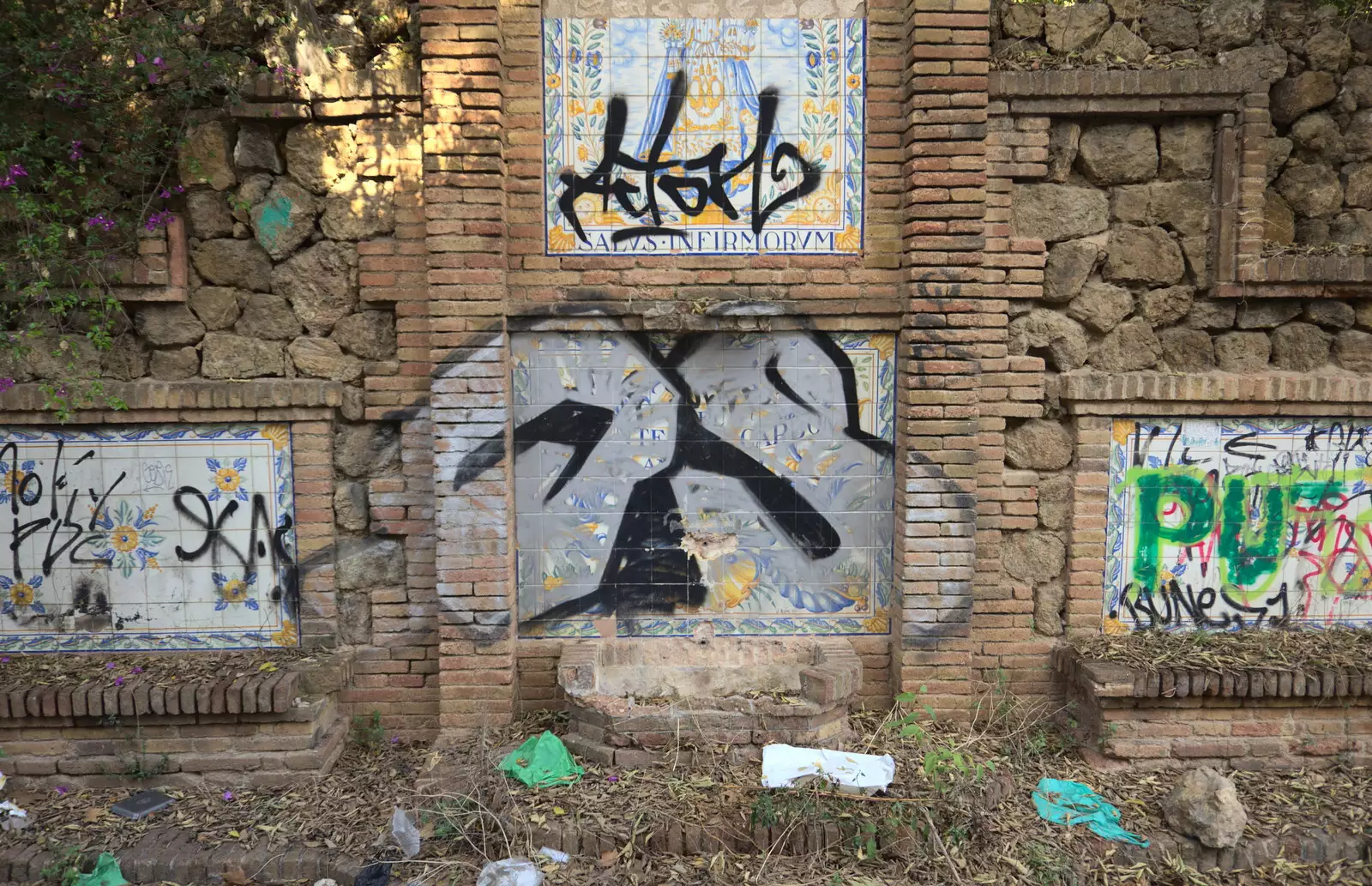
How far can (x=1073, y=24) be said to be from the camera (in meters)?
4.48

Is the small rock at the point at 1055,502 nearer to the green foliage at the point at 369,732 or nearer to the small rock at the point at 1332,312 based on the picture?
the small rock at the point at 1332,312

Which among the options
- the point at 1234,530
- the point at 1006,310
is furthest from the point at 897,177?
the point at 1234,530

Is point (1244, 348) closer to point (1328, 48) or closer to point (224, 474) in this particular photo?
point (1328, 48)

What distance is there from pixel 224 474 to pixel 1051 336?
4.76 m

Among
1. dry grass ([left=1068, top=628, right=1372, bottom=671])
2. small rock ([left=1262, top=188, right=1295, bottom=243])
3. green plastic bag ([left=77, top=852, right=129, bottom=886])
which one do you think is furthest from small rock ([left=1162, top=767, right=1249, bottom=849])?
green plastic bag ([left=77, top=852, right=129, bottom=886])

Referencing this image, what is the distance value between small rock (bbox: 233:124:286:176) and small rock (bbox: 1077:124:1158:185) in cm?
451

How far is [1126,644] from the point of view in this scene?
4621 millimetres

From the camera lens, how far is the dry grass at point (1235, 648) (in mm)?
4406

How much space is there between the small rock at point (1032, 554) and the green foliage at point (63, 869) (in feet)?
16.0

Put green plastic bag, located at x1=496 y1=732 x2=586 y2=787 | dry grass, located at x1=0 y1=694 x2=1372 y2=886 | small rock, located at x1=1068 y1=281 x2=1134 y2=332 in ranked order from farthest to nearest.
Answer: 1. small rock, located at x1=1068 y1=281 x2=1134 y2=332
2. green plastic bag, located at x1=496 y1=732 x2=586 y2=787
3. dry grass, located at x1=0 y1=694 x2=1372 y2=886

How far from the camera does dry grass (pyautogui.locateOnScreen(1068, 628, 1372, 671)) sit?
4406mm

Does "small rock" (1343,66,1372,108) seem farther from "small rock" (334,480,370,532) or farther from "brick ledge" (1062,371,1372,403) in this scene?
"small rock" (334,480,370,532)

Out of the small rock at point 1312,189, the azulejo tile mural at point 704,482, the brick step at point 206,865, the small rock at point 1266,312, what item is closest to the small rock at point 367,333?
the azulejo tile mural at point 704,482

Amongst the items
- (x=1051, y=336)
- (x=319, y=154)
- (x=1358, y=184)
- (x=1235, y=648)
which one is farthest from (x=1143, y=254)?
(x=319, y=154)
